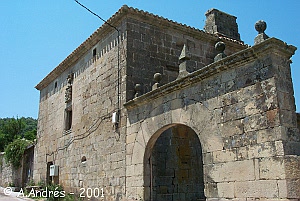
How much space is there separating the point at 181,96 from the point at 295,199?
2.69 m

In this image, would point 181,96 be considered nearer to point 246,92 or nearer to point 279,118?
point 246,92

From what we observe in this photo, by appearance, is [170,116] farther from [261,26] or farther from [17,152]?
[17,152]

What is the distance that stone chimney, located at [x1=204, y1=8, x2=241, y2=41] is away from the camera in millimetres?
10961

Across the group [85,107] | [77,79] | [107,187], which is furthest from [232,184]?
[77,79]

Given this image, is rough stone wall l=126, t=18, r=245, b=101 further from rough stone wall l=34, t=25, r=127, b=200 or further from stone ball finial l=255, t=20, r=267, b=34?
stone ball finial l=255, t=20, r=267, b=34

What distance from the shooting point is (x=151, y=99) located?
681cm

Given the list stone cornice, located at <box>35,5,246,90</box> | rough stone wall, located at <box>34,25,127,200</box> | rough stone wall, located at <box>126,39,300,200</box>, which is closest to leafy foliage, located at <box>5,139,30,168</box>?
rough stone wall, located at <box>34,25,127,200</box>

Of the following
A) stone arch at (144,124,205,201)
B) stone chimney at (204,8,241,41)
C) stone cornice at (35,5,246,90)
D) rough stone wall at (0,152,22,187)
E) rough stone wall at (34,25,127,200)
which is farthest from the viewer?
rough stone wall at (0,152,22,187)

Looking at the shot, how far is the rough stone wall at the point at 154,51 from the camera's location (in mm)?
8273

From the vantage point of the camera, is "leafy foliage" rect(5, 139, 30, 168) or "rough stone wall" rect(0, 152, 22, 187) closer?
"leafy foliage" rect(5, 139, 30, 168)

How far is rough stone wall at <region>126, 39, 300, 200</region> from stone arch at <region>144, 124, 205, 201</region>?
1634 millimetres

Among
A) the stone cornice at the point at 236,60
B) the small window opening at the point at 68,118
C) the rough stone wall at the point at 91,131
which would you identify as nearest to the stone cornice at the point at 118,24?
the rough stone wall at the point at 91,131

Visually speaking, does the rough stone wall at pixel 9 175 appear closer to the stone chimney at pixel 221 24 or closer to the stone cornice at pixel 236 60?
the stone chimney at pixel 221 24

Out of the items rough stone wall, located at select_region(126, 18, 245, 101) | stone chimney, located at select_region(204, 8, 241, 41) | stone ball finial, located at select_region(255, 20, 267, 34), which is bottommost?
stone ball finial, located at select_region(255, 20, 267, 34)
